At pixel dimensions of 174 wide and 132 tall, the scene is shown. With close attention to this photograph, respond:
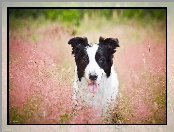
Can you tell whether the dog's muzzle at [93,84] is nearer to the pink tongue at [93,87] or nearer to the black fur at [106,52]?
the pink tongue at [93,87]

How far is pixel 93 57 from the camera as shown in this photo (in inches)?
256

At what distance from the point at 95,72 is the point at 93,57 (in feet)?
0.55

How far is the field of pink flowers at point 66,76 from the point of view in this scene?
6844mm

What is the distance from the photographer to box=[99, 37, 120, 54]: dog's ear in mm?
6684

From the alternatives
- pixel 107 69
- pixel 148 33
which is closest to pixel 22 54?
pixel 107 69

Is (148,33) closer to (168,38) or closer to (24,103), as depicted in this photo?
(168,38)

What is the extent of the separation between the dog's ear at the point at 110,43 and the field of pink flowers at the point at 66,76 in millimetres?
97

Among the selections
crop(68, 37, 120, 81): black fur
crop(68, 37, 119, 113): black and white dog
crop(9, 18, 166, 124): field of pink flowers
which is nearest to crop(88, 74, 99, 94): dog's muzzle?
crop(68, 37, 119, 113): black and white dog

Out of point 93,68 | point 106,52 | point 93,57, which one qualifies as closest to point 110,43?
point 106,52

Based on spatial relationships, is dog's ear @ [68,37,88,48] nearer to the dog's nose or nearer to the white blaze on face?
the white blaze on face

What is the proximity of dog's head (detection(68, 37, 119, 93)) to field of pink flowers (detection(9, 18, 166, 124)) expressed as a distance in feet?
0.44

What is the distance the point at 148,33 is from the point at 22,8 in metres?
1.42

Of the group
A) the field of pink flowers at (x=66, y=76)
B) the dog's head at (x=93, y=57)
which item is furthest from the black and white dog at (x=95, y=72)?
the field of pink flowers at (x=66, y=76)

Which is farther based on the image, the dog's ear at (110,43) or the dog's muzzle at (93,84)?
the dog's ear at (110,43)
